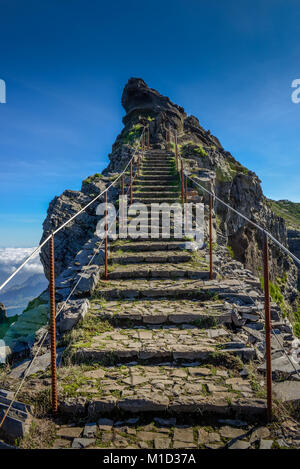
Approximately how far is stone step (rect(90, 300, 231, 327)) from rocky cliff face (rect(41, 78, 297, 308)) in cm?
635

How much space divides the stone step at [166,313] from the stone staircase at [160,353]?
2 centimetres

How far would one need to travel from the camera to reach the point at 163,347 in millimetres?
4207

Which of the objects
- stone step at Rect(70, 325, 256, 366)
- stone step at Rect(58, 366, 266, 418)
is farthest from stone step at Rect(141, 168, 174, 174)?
stone step at Rect(58, 366, 266, 418)

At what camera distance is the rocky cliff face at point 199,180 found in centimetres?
1172

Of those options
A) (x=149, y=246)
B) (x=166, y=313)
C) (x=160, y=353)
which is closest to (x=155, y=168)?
(x=149, y=246)

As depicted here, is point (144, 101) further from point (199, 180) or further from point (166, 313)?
point (166, 313)

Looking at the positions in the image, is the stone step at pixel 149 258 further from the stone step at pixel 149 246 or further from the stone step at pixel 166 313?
the stone step at pixel 166 313

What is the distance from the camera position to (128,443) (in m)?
2.79

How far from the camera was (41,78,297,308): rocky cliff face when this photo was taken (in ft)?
38.4

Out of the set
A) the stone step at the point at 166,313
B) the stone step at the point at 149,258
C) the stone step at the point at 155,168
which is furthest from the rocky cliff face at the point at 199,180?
the stone step at the point at 166,313

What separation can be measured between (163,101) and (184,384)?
28.3m
